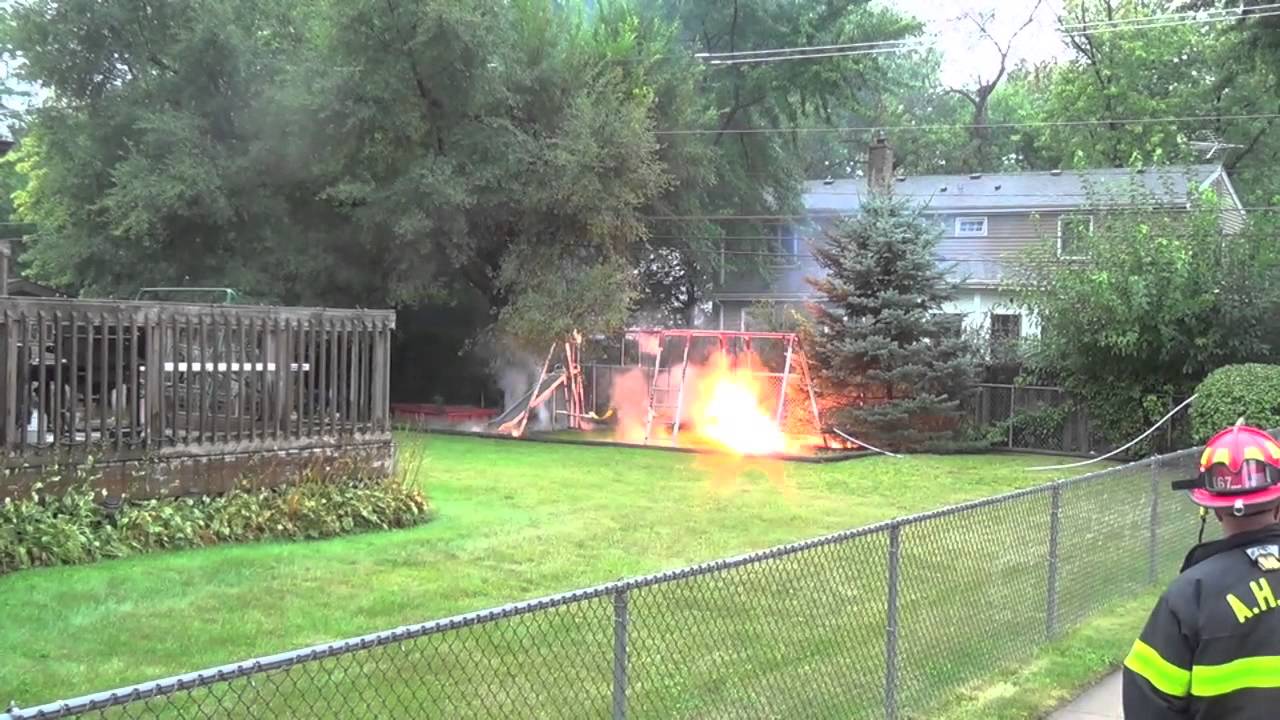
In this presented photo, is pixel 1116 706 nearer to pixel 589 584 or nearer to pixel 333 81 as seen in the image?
pixel 589 584

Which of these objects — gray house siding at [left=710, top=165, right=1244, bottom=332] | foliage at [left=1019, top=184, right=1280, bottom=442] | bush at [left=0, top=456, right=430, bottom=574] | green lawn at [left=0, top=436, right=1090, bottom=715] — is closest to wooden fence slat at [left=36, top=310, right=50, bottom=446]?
bush at [left=0, top=456, right=430, bottom=574]

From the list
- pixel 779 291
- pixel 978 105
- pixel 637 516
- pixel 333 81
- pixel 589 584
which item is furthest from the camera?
pixel 978 105

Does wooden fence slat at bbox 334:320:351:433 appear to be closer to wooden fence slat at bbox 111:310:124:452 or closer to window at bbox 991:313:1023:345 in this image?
wooden fence slat at bbox 111:310:124:452

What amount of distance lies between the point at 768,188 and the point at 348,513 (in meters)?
26.9

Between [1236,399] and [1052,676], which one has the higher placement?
[1236,399]

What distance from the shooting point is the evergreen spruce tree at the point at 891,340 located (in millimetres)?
20750

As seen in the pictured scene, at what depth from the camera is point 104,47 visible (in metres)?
24.5

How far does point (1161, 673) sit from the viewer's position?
2650 mm

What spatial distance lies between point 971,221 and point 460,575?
28.8 metres

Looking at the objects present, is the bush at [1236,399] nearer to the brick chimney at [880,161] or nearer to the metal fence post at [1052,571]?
the metal fence post at [1052,571]

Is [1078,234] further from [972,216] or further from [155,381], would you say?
[155,381]

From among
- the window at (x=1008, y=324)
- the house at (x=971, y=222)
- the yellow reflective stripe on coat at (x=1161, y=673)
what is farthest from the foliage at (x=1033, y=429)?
the yellow reflective stripe on coat at (x=1161, y=673)

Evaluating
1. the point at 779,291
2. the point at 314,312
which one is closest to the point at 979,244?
the point at 779,291

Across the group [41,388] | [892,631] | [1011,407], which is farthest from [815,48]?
[892,631]
